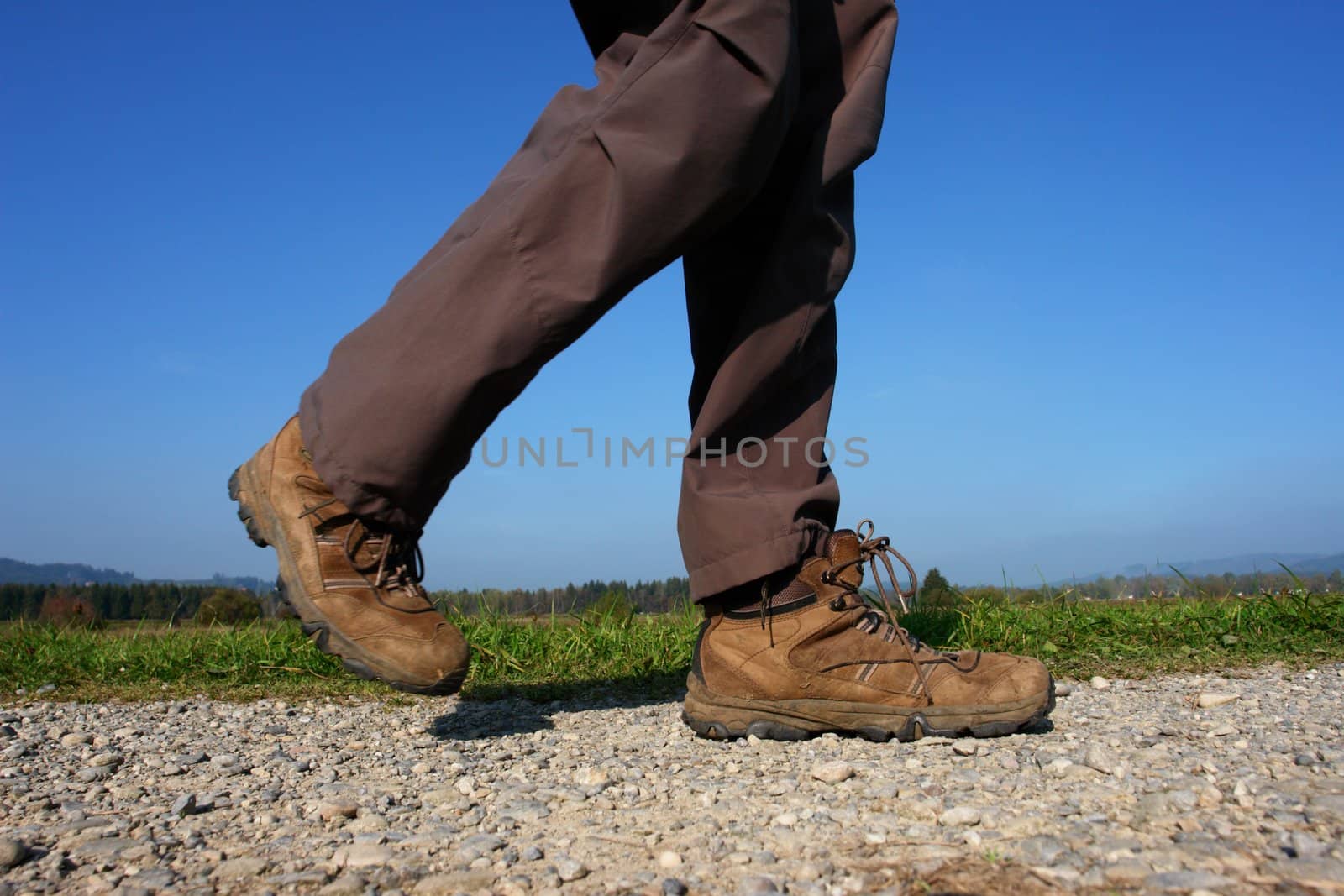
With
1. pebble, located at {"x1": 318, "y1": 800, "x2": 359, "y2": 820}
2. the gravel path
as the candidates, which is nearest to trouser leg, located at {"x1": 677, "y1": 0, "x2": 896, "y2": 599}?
the gravel path

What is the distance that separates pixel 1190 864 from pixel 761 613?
117cm

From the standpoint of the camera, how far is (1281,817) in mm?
1272

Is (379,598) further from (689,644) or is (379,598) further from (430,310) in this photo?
(689,644)

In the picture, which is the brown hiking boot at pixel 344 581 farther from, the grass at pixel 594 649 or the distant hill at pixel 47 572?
the distant hill at pixel 47 572

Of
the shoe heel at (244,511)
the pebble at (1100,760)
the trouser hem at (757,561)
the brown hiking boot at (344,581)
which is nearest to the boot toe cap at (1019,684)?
the pebble at (1100,760)

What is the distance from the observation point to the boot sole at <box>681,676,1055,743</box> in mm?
2074

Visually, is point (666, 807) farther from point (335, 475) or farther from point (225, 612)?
point (225, 612)

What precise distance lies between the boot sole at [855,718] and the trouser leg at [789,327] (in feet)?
0.91

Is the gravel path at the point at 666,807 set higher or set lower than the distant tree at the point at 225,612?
lower

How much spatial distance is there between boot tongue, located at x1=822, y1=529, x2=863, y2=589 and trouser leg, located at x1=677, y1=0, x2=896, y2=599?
44mm

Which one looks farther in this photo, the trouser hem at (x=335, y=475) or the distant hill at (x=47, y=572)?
the distant hill at (x=47, y=572)

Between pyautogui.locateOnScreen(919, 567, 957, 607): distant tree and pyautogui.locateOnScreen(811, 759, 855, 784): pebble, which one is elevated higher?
pyautogui.locateOnScreen(919, 567, 957, 607): distant tree

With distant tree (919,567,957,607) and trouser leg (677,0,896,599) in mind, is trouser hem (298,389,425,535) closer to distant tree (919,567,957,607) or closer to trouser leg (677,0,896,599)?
trouser leg (677,0,896,599)

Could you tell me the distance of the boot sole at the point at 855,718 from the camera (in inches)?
81.7
